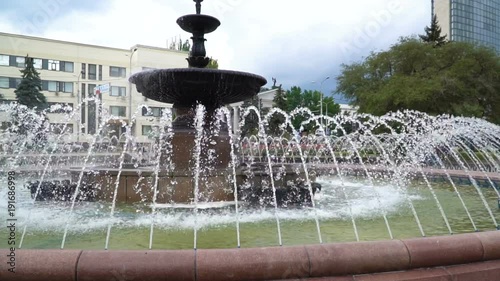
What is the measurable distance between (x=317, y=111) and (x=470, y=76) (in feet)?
146

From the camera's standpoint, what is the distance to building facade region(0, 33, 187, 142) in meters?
48.9

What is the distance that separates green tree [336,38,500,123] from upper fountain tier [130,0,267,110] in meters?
20.7

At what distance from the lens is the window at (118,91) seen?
52.6 metres

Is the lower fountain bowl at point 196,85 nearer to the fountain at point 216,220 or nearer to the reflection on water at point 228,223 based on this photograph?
the fountain at point 216,220

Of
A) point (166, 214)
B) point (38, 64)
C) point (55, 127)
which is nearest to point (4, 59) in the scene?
point (38, 64)

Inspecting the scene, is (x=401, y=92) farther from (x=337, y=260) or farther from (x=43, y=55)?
(x=43, y=55)

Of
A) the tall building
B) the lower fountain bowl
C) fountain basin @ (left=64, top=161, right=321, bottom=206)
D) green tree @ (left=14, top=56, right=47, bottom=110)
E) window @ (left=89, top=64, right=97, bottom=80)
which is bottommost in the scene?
fountain basin @ (left=64, top=161, right=321, bottom=206)

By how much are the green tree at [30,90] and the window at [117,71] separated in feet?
34.0

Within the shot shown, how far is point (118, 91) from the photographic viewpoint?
174ft

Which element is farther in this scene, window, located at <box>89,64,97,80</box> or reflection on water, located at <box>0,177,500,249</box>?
window, located at <box>89,64,97,80</box>

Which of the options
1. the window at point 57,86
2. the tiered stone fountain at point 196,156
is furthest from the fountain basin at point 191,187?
the window at point 57,86

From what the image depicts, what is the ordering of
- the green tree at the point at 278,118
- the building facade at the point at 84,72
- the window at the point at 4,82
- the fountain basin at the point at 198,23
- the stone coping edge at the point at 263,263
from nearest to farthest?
the stone coping edge at the point at 263,263
the fountain basin at the point at 198,23
the window at the point at 4,82
the building facade at the point at 84,72
the green tree at the point at 278,118

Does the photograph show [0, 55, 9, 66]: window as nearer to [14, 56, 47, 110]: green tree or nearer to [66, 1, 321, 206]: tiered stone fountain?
[14, 56, 47, 110]: green tree

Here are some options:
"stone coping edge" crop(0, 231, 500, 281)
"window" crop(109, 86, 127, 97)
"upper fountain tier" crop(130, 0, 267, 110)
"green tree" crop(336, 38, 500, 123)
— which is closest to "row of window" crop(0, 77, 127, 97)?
"window" crop(109, 86, 127, 97)
